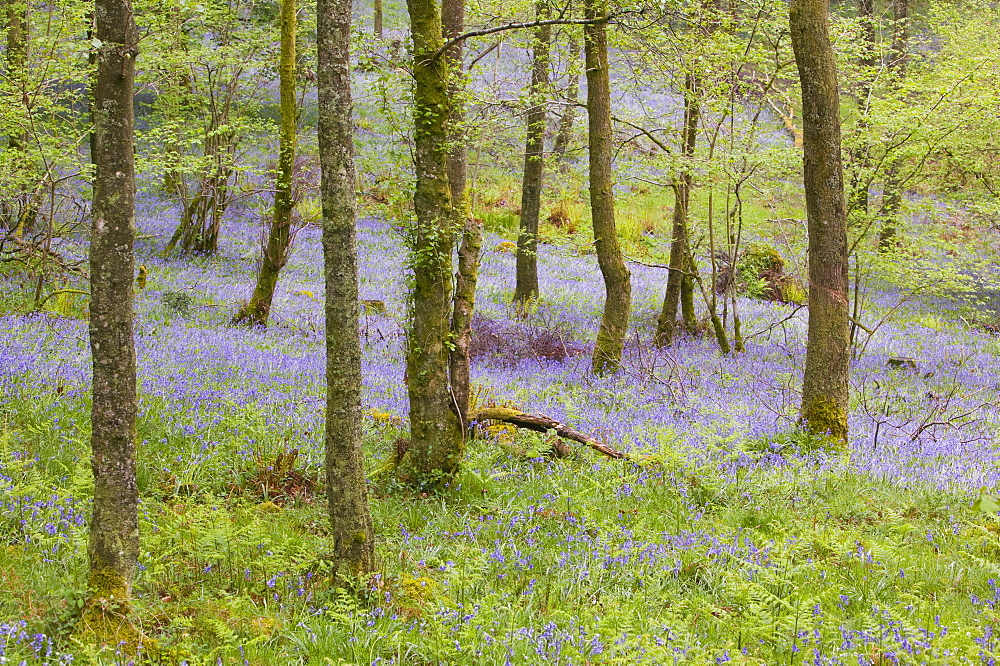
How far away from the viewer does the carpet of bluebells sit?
3701 mm

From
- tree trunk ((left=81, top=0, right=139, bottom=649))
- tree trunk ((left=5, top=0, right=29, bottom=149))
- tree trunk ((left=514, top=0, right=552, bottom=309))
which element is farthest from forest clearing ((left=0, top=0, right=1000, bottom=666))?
tree trunk ((left=514, top=0, right=552, bottom=309))

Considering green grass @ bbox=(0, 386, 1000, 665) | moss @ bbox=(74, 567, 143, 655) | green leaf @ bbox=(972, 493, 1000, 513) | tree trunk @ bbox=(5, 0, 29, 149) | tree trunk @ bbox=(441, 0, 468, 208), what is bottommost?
green grass @ bbox=(0, 386, 1000, 665)

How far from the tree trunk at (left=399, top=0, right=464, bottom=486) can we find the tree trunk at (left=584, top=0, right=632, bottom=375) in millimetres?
5299

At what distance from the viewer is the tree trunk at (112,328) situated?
3.46 m

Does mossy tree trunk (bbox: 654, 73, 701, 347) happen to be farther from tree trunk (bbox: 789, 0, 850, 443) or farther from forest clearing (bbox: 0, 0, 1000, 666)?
tree trunk (bbox: 789, 0, 850, 443)

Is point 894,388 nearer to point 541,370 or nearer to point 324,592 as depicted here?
point 541,370

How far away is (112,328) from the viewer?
3.53m

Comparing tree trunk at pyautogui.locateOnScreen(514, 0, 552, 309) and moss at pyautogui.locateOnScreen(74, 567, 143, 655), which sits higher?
tree trunk at pyautogui.locateOnScreen(514, 0, 552, 309)

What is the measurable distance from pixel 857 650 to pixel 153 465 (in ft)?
17.7

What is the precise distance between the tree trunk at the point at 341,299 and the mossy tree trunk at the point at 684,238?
909 cm

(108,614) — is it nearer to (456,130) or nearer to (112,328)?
(112,328)

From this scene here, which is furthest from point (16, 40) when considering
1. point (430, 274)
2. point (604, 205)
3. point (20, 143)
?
point (430, 274)

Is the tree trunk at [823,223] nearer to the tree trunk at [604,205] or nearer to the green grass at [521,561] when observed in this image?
the green grass at [521,561]

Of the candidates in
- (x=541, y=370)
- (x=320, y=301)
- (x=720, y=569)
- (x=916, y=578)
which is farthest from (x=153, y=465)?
(x=320, y=301)
